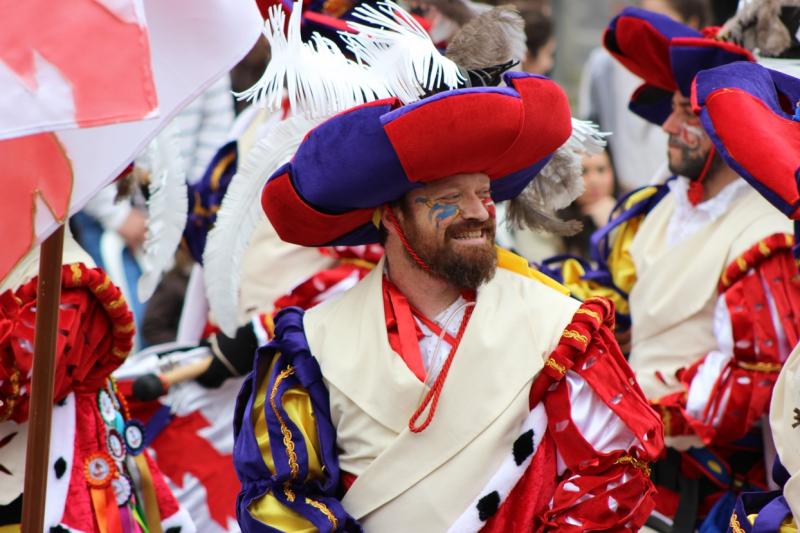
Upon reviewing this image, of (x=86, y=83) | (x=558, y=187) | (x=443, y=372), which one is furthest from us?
(x=558, y=187)

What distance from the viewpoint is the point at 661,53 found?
4.95 metres

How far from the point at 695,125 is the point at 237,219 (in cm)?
175

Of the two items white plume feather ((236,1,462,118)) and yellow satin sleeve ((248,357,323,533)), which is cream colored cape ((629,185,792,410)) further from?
yellow satin sleeve ((248,357,323,533))

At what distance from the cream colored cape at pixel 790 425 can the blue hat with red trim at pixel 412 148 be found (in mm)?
850

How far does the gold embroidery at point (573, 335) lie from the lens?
3.38 meters

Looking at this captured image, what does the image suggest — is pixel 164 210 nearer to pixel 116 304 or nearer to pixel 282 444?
pixel 116 304

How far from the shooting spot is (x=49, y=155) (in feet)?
9.46

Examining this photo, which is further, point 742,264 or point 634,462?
point 742,264

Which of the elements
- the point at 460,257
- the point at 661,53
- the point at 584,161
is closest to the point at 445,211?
the point at 460,257

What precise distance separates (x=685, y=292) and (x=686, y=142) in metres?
0.57

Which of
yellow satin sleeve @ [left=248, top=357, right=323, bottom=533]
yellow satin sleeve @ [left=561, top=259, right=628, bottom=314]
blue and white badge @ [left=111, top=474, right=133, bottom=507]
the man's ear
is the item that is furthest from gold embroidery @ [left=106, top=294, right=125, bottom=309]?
yellow satin sleeve @ [left=561, top=259, right=628, bottom=314]

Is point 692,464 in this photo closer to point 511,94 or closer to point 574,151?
point 574,151

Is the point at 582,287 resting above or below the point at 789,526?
below

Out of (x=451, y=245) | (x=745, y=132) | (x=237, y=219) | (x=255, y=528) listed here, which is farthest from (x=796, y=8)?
(x=255, y=528)
